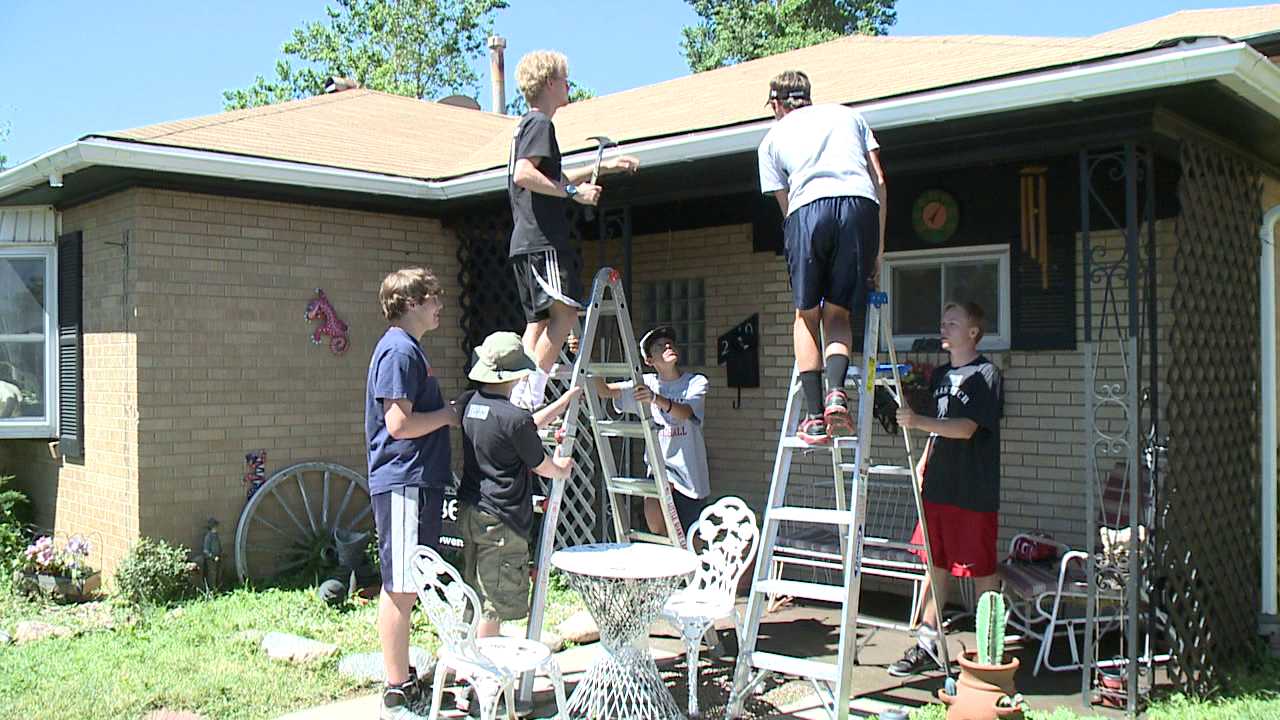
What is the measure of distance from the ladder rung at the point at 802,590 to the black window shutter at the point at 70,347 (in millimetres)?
5706

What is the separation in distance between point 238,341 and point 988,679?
18.3 ft

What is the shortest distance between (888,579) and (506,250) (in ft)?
12.3

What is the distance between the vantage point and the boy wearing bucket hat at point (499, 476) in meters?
4.39

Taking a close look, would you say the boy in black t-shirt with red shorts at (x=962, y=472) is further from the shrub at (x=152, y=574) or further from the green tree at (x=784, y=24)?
the green tree at (x=784, y=24)

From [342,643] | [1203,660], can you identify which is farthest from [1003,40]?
[342,643]

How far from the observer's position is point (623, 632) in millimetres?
4234

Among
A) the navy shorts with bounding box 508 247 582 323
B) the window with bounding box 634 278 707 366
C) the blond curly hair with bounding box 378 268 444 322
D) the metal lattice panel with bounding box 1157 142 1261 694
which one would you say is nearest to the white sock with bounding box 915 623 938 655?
the metal lattice panel with bounding box 1157 142 1261 694

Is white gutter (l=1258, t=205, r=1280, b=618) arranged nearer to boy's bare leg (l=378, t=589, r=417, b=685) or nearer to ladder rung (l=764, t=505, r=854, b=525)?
ladder rung (l=764, t=505, r=854, b=525)

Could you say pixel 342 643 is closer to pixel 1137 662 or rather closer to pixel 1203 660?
pixel 1137 662

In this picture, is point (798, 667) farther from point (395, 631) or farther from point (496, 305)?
point (496, 305)

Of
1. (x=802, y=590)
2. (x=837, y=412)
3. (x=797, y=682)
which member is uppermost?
(x=837, y=412)

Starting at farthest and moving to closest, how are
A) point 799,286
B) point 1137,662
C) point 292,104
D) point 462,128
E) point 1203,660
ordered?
point 462,128
point 292,104
point 1203,660
point 1137,662
point 799,286

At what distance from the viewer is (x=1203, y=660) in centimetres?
502

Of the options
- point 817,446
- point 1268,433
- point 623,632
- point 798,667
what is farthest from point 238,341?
point 1268,433
